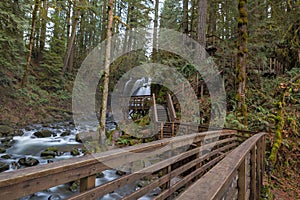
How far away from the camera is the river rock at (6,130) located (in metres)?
11.8

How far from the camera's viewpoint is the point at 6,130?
12.1 meters

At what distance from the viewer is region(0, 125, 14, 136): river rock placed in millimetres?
11820

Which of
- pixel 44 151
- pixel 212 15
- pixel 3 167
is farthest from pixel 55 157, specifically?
pixel 212 15

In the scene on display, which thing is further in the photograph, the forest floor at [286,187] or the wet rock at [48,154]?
the wet rock at [48,154]

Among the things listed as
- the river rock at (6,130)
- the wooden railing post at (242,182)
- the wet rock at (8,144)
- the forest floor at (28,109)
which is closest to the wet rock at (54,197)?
the wet rock at (8,144)

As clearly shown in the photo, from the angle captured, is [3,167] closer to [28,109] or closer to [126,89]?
[28,109]

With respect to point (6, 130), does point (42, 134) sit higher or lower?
lower

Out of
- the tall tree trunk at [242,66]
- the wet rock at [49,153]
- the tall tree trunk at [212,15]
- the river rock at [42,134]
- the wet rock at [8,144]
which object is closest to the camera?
the tall tree trunk at [242,66]

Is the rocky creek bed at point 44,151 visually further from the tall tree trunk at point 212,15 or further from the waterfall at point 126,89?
the tall tree trunk at point 212,15

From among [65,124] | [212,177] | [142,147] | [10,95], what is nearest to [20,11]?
[10,95]

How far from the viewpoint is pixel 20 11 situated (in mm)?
15617

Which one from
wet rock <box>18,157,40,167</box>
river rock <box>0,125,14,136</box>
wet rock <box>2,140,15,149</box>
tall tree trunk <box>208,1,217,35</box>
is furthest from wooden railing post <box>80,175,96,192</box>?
tall tree trunk <box>208,1,217,35</box>

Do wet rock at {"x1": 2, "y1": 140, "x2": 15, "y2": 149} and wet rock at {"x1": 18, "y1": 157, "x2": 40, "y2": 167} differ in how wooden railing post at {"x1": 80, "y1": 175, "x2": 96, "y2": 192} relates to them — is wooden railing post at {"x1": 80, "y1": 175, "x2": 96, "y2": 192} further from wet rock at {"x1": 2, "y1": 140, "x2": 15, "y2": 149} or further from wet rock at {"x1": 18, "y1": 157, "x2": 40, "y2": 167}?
wet rock at {"x1": 2, "y1": 140, "x2": 15, "y2": 149}

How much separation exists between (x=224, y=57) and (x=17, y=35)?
1386cm
